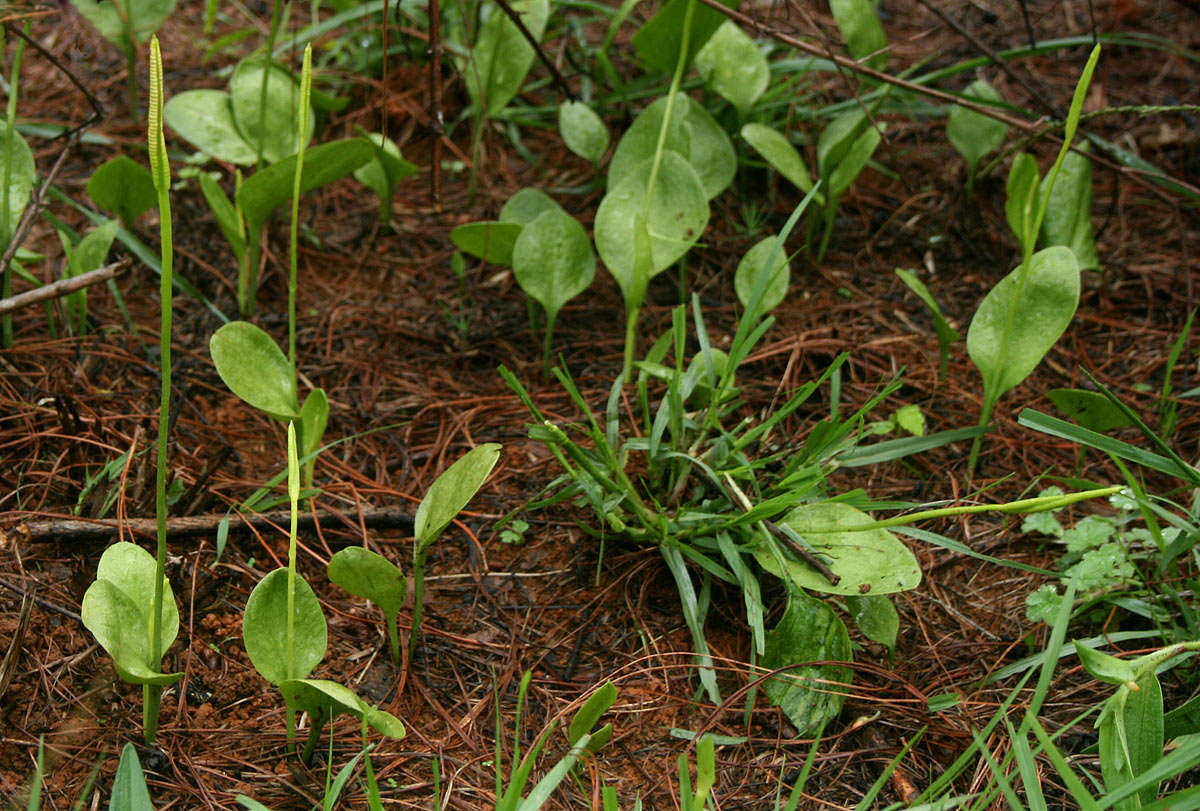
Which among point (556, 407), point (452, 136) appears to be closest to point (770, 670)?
point (556, 407)

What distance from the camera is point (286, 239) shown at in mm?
2033

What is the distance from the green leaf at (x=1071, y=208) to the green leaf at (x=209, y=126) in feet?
5.06

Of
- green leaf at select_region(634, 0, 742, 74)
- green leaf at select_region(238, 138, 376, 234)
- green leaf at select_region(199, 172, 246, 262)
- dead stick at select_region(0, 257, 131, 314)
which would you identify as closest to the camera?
dead stick at select_region(0, 257, 131, 314)

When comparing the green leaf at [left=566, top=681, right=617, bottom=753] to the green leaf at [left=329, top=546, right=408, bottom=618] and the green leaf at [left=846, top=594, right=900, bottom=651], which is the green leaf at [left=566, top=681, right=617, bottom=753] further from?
the green leaf at [left=846, top=594, right=900, bottom=651]

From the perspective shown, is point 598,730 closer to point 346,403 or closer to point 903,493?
point 903,493

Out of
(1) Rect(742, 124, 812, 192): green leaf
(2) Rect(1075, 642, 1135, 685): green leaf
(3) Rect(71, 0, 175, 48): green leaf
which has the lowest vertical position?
(2) Rect(1075, 642, 1135, 685): green leaf

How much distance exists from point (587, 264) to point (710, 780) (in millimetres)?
1057

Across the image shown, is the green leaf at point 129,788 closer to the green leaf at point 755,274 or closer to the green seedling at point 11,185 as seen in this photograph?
the green seedling at point 11,185

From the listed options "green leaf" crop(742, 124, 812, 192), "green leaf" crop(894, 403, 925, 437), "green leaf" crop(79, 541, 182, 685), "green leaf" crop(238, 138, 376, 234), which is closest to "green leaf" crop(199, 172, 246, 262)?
"green leaf" crop(238, 138, 376, 234)

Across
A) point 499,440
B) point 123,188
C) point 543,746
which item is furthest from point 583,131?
point 543,746

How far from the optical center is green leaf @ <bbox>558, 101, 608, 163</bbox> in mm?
2098

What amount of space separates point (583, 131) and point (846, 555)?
1178mm

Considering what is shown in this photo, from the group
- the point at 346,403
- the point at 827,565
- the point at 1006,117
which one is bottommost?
the point at 346,403

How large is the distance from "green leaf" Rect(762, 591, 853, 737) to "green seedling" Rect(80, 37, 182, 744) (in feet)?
2.33
